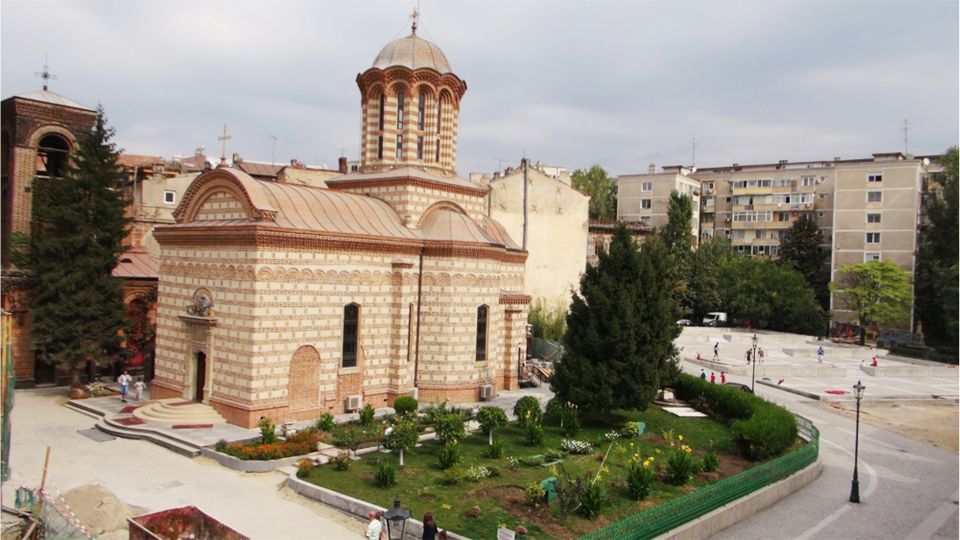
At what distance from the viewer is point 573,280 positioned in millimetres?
43312

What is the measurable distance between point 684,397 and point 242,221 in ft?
53.9

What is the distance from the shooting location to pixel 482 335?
936 inches

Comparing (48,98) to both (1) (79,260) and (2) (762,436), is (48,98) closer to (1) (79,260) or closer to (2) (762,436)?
(1) (79,260)

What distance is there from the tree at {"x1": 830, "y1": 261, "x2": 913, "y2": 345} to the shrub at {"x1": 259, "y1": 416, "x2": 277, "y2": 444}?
43892mm

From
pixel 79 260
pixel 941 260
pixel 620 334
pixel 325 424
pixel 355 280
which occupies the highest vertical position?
pixel 941 260

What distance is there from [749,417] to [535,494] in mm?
9836

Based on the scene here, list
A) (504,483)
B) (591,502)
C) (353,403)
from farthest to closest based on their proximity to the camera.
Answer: (353,403) → (504,483) → (591,502)

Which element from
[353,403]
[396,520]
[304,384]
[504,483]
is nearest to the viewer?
[396,520]

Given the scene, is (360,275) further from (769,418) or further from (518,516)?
(769,418)

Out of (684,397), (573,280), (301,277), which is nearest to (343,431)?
(301,277)

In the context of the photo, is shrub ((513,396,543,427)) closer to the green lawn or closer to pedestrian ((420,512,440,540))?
the green lawn

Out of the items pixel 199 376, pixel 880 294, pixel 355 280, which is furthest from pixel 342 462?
pixel 880 294

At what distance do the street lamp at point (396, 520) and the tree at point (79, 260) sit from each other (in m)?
15.5

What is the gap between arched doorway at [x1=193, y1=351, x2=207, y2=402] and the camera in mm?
20469
